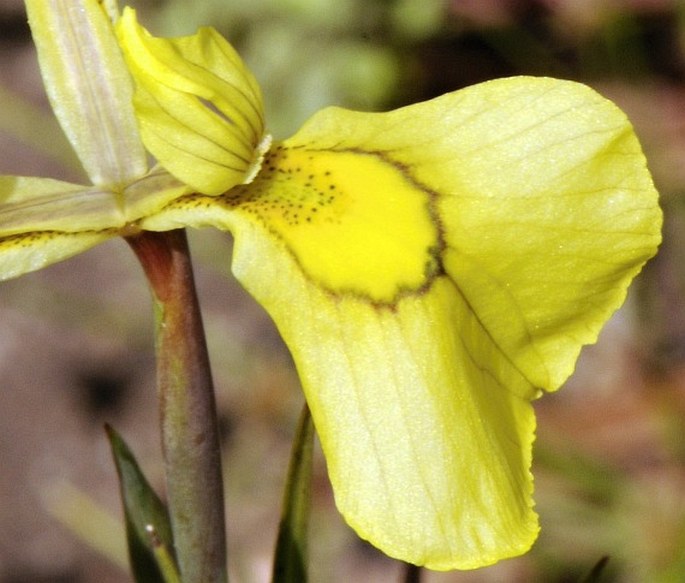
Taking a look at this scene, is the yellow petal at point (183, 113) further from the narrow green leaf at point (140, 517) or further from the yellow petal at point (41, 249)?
the narrow green leaf at point (140, 517)

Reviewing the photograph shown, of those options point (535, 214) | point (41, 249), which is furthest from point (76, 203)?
point (535, 214)

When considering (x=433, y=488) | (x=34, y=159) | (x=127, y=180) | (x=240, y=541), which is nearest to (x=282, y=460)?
(x=240, y=541)

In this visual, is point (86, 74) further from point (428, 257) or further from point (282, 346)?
point (282, 346)

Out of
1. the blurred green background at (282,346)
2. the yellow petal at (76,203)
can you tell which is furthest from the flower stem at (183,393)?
the blurred green background at (282,346)

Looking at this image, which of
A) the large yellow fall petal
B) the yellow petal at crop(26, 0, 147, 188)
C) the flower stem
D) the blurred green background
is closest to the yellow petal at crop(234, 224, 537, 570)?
the large yellow fall petal

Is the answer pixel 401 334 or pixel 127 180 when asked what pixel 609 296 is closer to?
pixel 401 334
